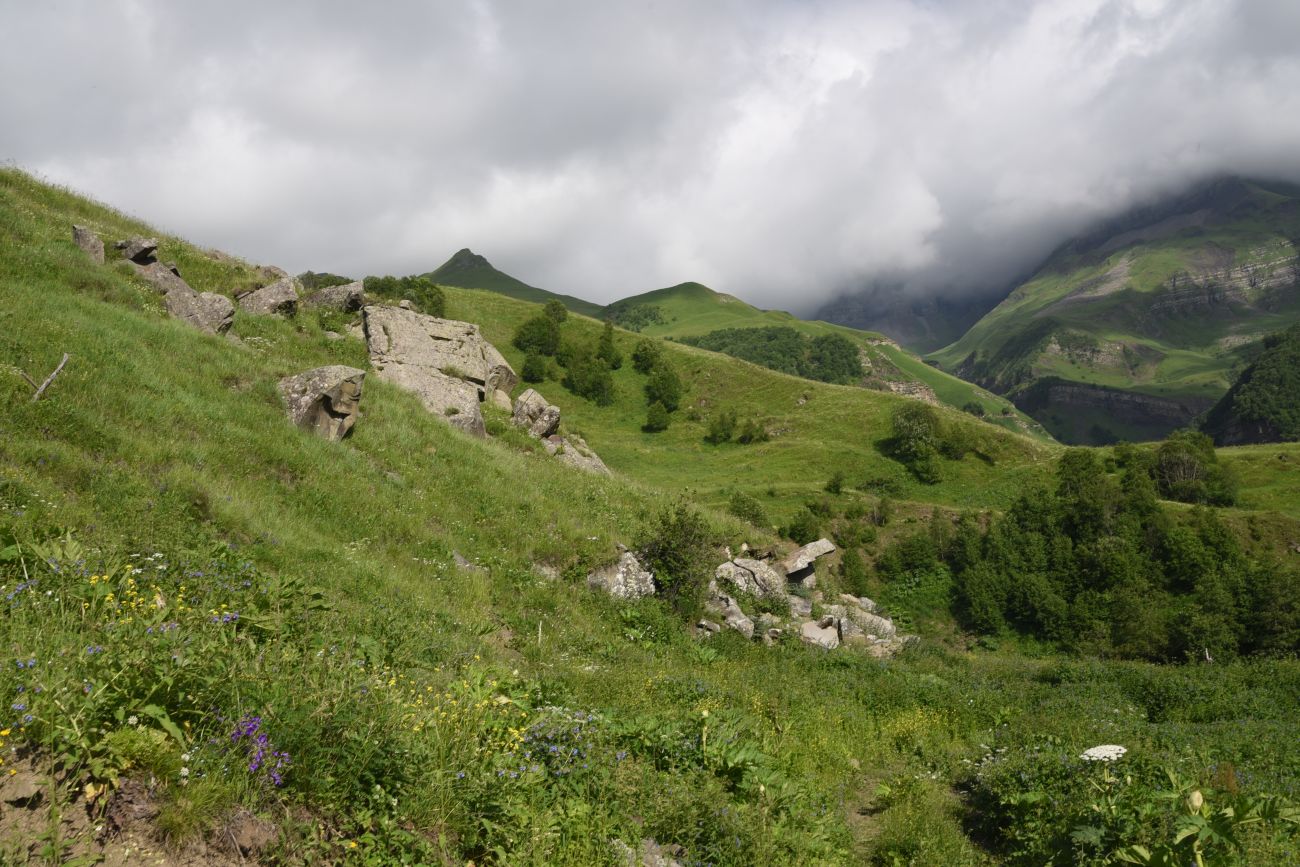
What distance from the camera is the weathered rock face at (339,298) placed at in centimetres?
2786

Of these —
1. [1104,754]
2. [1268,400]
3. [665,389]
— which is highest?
[1268,400]

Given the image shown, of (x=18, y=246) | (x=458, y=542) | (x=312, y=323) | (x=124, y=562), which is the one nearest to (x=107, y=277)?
(x=18, y=246)

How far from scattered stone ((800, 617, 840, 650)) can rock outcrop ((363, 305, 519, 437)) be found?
42.6 feet

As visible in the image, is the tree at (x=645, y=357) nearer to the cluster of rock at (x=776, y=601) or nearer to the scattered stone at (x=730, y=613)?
the cluster of rock at (x=776, y=601)

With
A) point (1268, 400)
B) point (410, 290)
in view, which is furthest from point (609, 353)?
point (1268, 400)

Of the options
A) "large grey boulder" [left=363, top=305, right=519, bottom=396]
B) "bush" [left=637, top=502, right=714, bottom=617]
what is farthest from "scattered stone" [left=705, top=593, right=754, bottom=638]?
"large grey boulder" [left=363, top=305, right=519, bottom=396]

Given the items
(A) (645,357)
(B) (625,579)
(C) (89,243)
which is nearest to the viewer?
(B) (625,579)

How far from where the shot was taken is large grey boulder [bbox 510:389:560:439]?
89.3ft

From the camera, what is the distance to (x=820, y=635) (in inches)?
720

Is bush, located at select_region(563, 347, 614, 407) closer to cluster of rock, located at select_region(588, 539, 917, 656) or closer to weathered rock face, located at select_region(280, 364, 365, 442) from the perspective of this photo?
cluster of rock, located at select_region(588, 539, 917, 656)

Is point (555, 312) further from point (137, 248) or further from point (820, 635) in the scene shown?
point (820, 635)

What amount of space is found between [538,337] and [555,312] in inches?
299

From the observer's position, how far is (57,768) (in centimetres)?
354

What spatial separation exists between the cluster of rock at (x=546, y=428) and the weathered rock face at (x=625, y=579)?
947 cm
